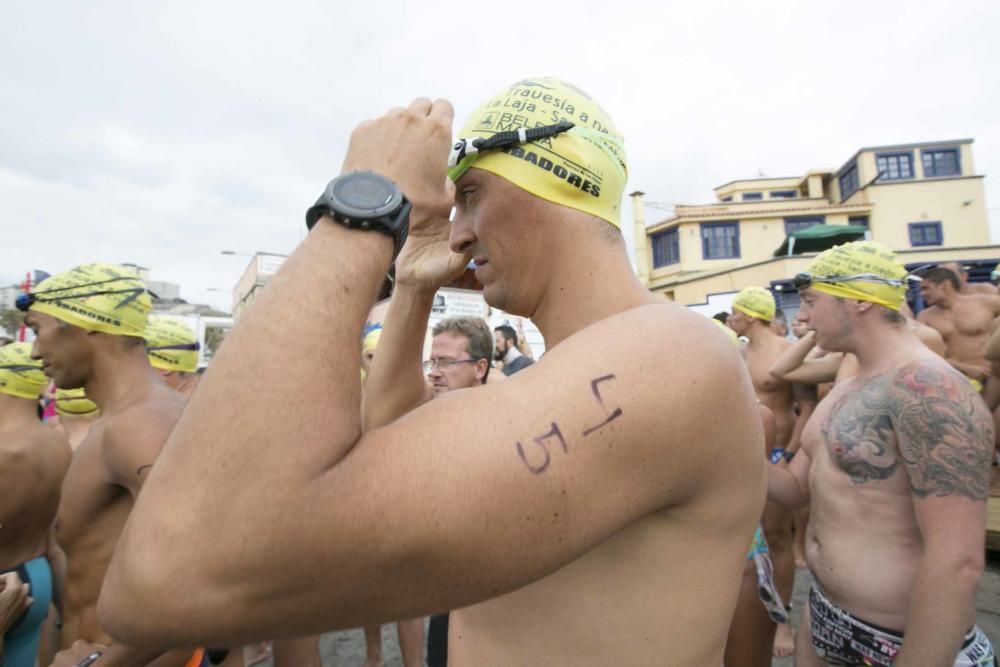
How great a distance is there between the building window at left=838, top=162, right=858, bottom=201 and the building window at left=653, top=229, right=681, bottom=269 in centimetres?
1136

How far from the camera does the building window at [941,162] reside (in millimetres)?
34719

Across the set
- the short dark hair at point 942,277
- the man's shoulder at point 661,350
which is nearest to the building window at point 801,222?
the short dark hair at point 942,277

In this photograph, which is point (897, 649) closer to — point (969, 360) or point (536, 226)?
point (536, 226)

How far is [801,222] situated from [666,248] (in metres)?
8.25

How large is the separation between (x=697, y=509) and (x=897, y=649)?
1.83 m

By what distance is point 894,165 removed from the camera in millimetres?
35375

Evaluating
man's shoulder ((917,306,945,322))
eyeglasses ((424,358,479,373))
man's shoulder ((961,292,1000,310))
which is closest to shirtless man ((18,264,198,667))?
eyeglasses ((424,358,479,373))

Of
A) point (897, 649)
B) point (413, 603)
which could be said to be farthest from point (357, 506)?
point (897, 649)

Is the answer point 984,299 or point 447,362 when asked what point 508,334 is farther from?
point 984,299

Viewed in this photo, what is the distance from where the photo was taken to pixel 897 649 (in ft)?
7.34

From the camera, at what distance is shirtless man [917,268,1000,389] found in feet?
21.3

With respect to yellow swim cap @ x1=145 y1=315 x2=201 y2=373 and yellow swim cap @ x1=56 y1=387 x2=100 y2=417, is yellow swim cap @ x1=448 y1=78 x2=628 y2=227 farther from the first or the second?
yellow swim cap @ x1=56 y1=387 x2=100 y2=417

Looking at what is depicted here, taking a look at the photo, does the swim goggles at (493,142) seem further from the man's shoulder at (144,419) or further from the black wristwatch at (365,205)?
the man's shoulder at (144,419)

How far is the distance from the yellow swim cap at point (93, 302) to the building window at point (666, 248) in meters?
36.4
